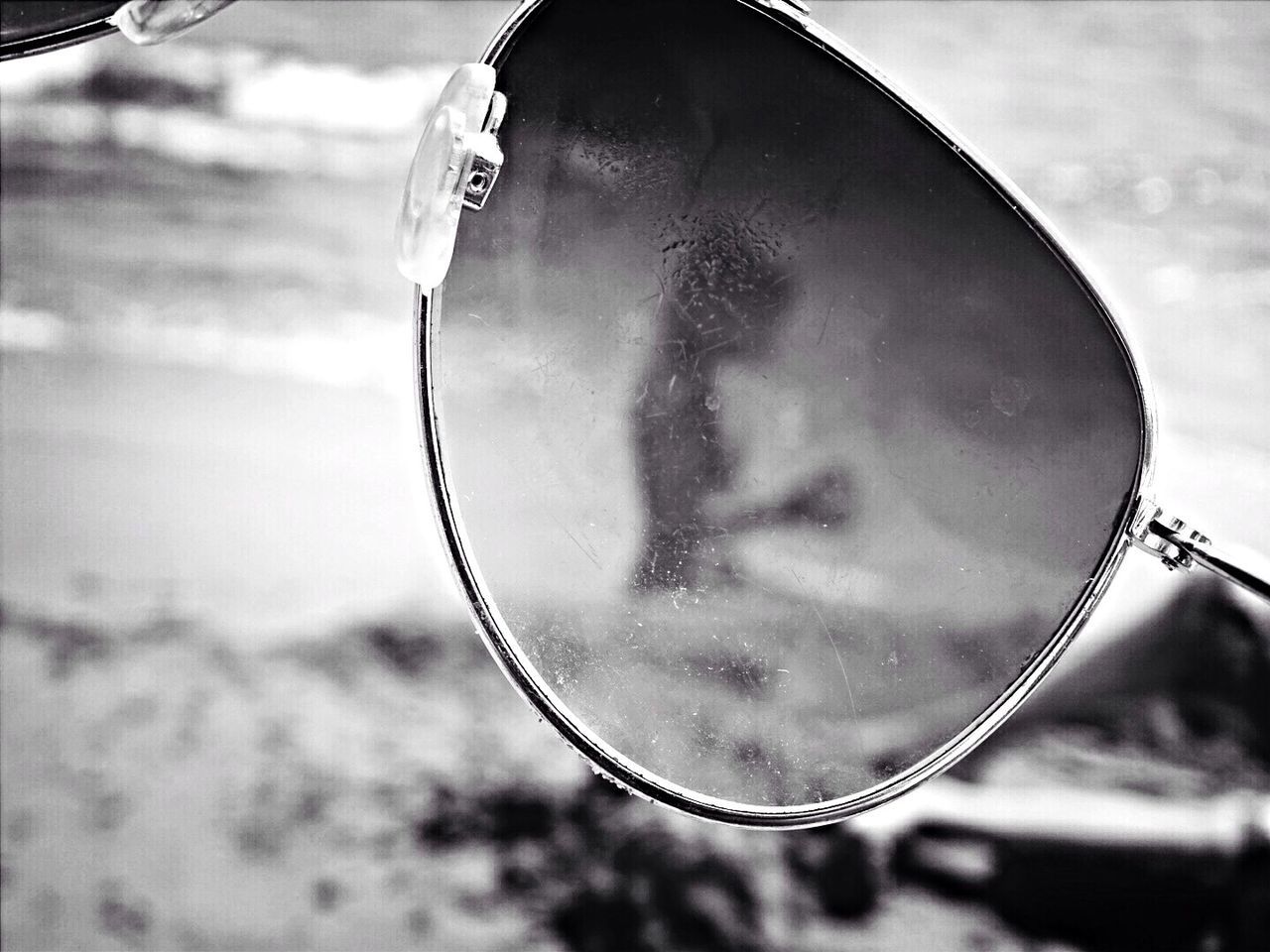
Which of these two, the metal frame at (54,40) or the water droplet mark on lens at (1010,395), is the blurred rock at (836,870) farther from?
the metal frame at (54,40)

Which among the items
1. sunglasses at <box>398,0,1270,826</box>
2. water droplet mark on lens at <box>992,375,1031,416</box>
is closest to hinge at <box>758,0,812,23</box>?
sunglasses at <box>398,0,1270,826</box>

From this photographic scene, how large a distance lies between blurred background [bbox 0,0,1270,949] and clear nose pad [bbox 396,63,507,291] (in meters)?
0.10

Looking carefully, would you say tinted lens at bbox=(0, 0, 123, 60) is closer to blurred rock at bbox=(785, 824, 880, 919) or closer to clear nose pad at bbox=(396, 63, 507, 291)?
clear nose pad at bbox=(396, 63, 507, 291)

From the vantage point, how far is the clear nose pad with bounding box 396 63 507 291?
29 centimetres

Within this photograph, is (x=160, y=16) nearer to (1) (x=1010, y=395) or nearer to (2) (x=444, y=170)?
(2) (x=444, y=170)

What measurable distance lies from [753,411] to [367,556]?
535mm

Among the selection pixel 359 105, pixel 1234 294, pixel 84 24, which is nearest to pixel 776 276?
pixel 84 24

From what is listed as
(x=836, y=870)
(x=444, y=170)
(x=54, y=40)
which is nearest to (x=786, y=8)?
(x=444, y=170)

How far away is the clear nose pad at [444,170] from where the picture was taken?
295 millimetres

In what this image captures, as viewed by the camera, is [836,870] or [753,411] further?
[836,870]

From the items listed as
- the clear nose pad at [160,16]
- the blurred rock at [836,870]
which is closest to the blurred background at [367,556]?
the blurred rock at [836,870]

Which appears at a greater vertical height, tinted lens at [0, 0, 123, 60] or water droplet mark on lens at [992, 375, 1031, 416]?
water droplet mark on lens at [992, 375, 1031, 416]

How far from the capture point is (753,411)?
0.32 meters

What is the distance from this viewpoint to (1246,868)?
0.51m
